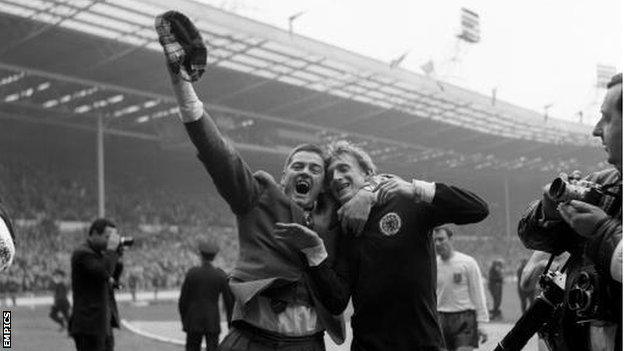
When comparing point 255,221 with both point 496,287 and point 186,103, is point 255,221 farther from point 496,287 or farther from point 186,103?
point 496,287

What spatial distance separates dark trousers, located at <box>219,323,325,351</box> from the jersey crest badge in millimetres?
503

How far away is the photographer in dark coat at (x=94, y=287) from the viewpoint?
6504 millimetres

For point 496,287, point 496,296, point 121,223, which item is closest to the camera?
point 496,296

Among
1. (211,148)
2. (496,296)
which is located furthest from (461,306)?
(496,296)

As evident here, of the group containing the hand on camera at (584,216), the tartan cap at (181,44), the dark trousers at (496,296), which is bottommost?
the dark trousers at (496,296)

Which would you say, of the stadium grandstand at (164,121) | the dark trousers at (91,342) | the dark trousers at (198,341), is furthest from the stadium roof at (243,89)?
the dark trousers at (91,342)

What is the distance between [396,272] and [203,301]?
5494mm

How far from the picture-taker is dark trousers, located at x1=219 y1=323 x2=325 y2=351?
3.03m

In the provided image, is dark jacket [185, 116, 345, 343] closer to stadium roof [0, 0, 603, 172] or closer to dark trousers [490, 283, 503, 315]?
dark trousers [490, 283, 503, 315]

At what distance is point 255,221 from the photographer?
3.16 metres

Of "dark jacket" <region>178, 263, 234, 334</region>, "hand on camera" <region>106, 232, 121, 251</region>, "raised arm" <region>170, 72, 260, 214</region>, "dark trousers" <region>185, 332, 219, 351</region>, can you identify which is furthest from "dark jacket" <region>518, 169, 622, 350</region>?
"dark trousers" <region>185, 332, 219, 351</region>

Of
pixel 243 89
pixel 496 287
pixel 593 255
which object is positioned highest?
pixel 243 89

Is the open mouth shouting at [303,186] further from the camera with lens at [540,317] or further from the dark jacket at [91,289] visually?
the dark jacket at [91,289]

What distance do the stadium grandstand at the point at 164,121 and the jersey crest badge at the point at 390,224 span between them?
20075mm
